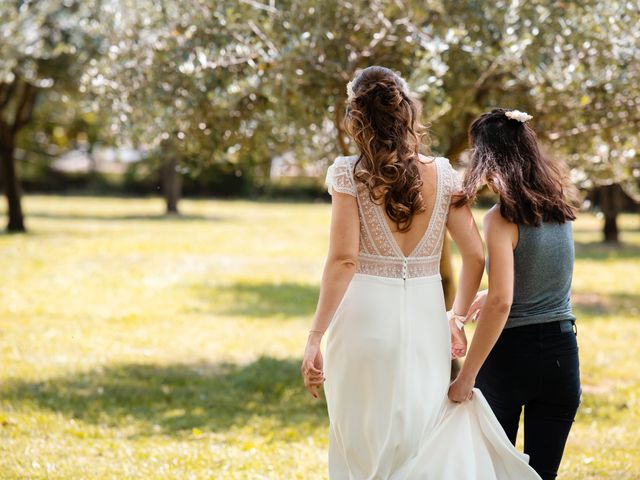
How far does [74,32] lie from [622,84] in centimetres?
1674

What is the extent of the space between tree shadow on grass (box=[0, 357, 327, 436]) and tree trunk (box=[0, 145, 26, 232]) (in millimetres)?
16214

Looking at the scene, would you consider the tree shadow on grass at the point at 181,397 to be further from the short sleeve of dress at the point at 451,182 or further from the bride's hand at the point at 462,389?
the short sleeve of dress at the point at 451,182

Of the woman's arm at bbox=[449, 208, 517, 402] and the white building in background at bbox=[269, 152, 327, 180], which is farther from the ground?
the white building in background at bbox=[269, 152, 327, 180]

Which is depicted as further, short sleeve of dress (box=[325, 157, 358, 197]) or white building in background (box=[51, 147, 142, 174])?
white building in background (box=[51, 147, 142, 174])

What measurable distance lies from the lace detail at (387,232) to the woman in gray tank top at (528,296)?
9 cm

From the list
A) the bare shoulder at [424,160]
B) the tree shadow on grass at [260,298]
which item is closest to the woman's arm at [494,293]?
the bare shoulder at [424,160]

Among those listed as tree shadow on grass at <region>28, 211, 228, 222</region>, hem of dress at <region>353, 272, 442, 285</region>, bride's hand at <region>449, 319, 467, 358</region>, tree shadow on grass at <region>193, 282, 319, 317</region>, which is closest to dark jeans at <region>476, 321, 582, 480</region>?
bride's hand at <region>449, 319, 467, 358</region>

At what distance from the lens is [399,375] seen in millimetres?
4078

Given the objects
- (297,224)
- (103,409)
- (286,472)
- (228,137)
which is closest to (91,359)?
(103,409)

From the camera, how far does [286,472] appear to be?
6.39m

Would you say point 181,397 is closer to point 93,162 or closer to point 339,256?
point 339,256

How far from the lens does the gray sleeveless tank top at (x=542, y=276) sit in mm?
4137

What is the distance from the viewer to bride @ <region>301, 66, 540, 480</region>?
402 centimetres

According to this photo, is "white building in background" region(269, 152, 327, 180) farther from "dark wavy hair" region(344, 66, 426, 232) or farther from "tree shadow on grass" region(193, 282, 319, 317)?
"dark wavy hair" region(344, 66, 426, 232)
